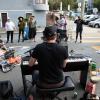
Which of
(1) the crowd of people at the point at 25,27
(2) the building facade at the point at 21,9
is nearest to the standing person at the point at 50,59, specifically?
Result: (1) the crowd of people at the point at 25,27

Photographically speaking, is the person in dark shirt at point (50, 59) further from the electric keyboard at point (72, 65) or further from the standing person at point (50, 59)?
the electric keyboard at point (72, 65)

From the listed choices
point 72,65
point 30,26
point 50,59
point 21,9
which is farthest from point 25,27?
point 50,59

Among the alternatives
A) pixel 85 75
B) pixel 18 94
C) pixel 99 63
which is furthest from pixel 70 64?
pixel 99 63

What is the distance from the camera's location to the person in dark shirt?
4.88 meters

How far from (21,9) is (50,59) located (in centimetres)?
2262

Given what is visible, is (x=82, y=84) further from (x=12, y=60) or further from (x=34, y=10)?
(x=34, y=10)

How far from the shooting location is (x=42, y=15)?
27.7 metres

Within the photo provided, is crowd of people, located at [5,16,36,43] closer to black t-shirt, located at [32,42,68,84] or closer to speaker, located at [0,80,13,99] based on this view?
speaker, located at [0,80,13,99]

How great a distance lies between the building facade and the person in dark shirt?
21883 millimetres

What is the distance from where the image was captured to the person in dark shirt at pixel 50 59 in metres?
4.88

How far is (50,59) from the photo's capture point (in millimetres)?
4938

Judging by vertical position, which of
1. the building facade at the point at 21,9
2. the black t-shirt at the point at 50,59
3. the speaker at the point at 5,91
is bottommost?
the speaker at the point at 5,91

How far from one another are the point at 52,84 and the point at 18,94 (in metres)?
1.99

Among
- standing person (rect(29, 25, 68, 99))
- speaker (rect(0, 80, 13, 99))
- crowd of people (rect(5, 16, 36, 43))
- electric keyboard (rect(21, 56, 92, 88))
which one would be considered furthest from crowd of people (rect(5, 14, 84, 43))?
standing person (rect(29, 25, 68, 99))
